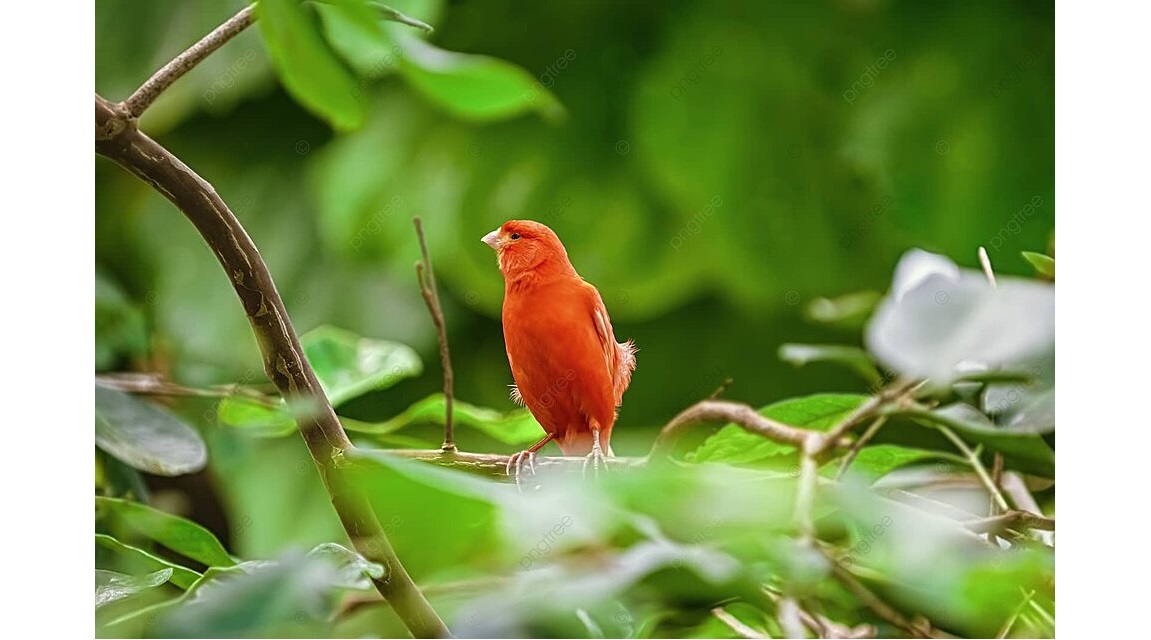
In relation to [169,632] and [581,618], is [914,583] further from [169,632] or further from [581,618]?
[169,632]

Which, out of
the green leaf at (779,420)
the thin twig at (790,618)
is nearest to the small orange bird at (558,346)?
the green leaf at (779,420)

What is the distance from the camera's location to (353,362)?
3.67 ft

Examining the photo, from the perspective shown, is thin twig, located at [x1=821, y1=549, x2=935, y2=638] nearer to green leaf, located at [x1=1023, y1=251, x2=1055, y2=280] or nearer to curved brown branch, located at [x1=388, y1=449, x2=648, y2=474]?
curved brown branch, located at [x1=388, y1=449, x2=648, y2=474]

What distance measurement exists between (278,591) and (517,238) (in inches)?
17.4

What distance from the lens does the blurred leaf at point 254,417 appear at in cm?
108

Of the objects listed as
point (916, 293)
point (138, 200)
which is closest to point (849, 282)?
point (916, 293)

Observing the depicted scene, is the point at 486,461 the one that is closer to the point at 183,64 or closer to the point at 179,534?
the point at 179,534

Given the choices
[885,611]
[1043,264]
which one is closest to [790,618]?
[885,611]

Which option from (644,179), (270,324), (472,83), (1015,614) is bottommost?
(1015,614)

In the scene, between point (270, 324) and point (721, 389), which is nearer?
point (270, 324)

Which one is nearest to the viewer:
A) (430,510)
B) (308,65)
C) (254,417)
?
(430,510)

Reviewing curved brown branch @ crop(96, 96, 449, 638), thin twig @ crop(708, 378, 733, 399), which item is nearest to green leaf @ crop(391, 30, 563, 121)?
curved brown branch @ crop(96, 96, 449, 638)

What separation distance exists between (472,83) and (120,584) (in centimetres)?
58

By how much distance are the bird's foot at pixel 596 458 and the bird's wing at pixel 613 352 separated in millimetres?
46
